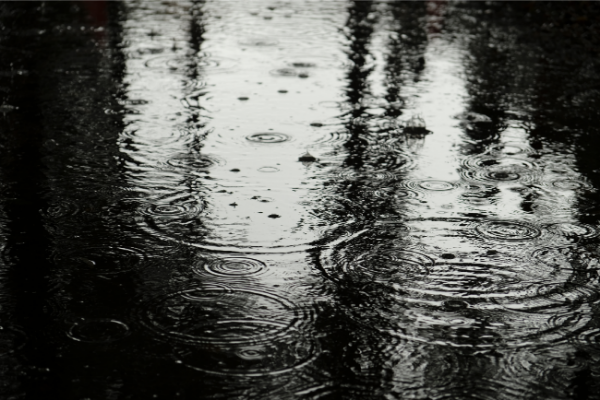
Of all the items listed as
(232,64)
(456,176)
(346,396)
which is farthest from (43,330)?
(232,64)

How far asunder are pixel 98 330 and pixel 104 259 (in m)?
0.65

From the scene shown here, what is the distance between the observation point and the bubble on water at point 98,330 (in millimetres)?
2947

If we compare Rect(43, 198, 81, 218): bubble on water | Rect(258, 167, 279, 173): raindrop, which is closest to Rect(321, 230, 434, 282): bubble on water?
Rect(258, 167, 279, 173): raindrop

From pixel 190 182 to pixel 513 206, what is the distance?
167cm

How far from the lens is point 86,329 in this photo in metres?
3.01

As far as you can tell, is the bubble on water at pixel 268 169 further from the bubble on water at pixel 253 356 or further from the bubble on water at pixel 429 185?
the bubble on water at pixel 253 356

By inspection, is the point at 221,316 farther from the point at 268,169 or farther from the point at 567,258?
the point at 268,169

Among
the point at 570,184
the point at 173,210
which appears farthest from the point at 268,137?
the point at 570,184

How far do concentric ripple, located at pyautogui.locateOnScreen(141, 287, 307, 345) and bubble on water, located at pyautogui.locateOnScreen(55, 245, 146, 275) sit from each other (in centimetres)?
35

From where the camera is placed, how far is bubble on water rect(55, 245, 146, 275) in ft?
11.5

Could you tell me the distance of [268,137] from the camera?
5.42 metres

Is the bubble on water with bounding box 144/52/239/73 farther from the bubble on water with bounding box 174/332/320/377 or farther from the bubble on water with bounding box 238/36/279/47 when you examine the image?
the bubble on water with bounding box 174/332/320/377

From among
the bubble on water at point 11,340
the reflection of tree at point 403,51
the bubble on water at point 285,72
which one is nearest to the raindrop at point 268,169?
the reflection of tree at point 403,51

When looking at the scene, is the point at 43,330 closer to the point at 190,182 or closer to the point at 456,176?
the point at 190,182
